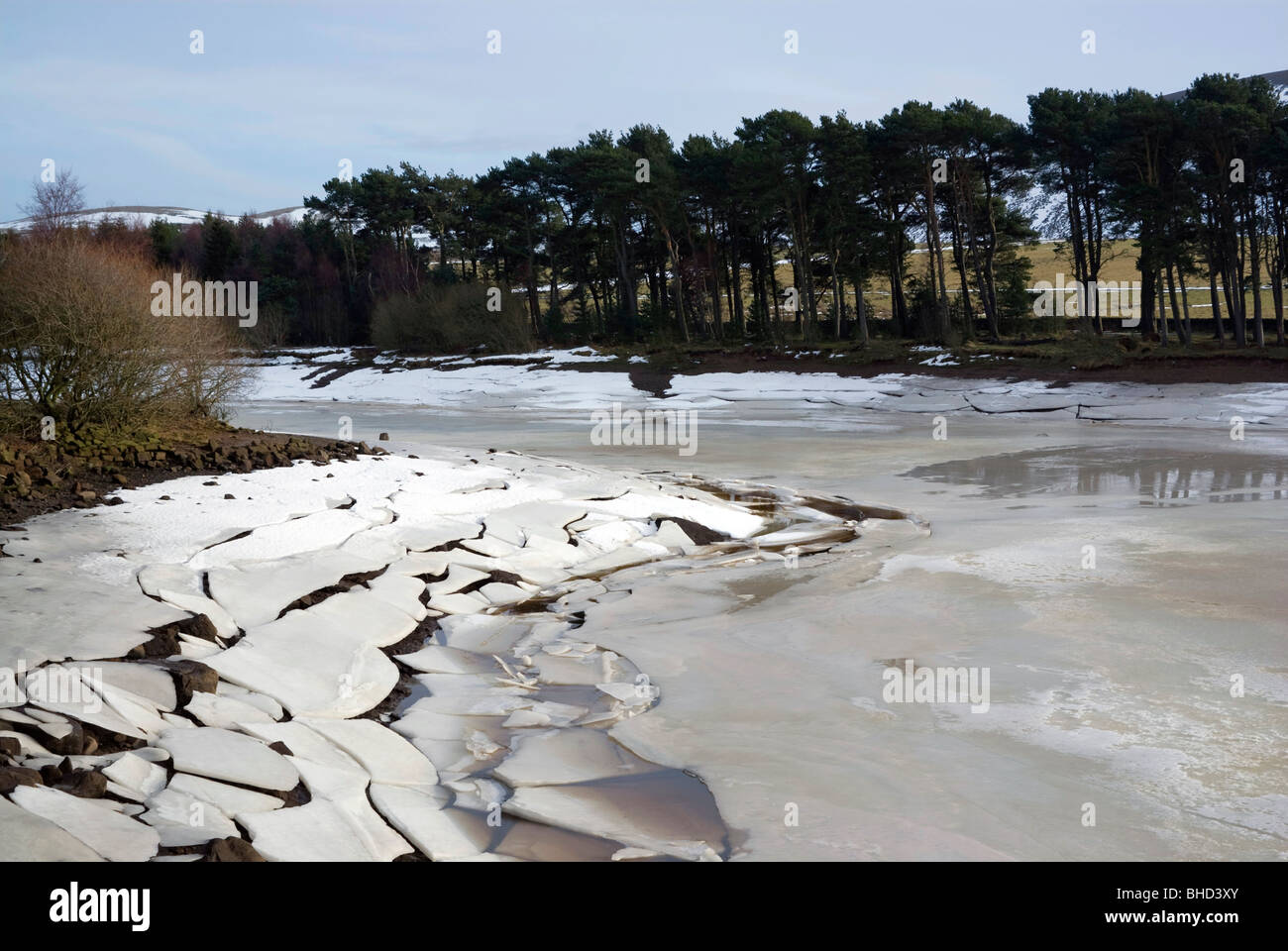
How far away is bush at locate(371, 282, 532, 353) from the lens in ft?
135

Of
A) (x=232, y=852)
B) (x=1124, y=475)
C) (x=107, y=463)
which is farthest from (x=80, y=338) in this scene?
(x=1124, y=475)

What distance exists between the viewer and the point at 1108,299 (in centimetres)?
5241

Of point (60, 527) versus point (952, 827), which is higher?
point (60, 527)

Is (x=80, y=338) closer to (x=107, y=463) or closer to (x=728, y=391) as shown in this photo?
(x=107, y=463)

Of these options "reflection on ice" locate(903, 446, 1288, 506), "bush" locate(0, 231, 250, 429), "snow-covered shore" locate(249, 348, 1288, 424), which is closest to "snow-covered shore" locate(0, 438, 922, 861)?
"bush" locate(0, 231, 250, 429)

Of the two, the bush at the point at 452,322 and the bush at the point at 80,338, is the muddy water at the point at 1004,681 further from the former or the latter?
the bush at the point at 452,322

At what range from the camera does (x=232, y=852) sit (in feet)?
11.5

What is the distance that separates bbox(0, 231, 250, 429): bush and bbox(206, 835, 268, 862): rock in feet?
25.4

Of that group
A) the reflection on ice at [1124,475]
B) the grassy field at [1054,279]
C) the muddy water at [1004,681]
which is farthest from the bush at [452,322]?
the muddy water at [1004,681]

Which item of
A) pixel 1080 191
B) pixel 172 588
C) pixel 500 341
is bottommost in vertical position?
pixel 172 588

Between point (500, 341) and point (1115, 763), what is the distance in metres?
37.8

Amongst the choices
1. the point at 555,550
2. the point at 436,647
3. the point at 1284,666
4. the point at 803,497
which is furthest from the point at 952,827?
the point at 803,497

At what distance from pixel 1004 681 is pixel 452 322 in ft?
128

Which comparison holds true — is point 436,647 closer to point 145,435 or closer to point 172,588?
point 172,588
